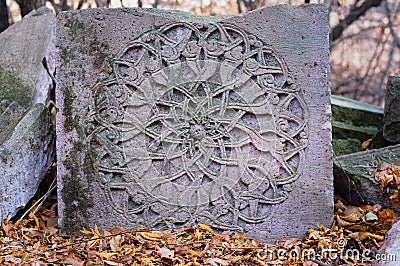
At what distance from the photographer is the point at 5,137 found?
3305mm

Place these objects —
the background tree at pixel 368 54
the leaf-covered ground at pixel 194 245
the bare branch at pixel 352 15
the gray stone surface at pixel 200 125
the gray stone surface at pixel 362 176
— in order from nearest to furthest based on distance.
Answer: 1. the leaf-covered ground at pixel 194 245
2. the gray stone surface at pixel 200 125
3. the gray stone surface at pixel 362 176
4. the bare branch at pixel 352 15
5. the background tree at pixel 368 54

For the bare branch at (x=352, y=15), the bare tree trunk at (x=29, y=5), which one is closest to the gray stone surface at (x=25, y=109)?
the bare tree trunk at (x=29, y=5)

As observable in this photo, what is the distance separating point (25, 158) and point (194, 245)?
1217 mm

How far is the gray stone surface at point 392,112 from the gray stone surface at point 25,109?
7.91ft

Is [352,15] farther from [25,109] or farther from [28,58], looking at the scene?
[25,109]

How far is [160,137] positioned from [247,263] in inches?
35.7

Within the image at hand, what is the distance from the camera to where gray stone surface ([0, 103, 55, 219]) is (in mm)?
3115

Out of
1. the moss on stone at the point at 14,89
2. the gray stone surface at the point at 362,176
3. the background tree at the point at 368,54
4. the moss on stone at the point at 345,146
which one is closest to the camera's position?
the gray stone surface at the point at 362,176

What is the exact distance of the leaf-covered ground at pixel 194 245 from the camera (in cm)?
268

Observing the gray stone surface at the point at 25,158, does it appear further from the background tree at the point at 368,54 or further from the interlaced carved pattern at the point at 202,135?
the background tree at the point at 368,54

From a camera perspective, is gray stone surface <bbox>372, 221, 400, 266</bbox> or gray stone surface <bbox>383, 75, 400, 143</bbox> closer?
gray stone surface <bbox>372, 221, 400, 266</bbox>

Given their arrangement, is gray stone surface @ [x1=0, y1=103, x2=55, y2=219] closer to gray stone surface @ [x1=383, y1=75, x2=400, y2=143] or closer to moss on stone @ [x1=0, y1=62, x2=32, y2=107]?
moss on stone @ [x1=0, y1=62, x2=32, y2=107]

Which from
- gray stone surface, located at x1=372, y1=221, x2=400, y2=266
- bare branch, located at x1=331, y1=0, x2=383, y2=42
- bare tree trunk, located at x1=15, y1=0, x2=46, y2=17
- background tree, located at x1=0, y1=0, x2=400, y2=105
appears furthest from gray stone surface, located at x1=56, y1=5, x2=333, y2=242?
background tree, located at x1=0, y1=0, x2=400, y2=105

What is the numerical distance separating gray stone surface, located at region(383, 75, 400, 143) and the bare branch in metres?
3.49
